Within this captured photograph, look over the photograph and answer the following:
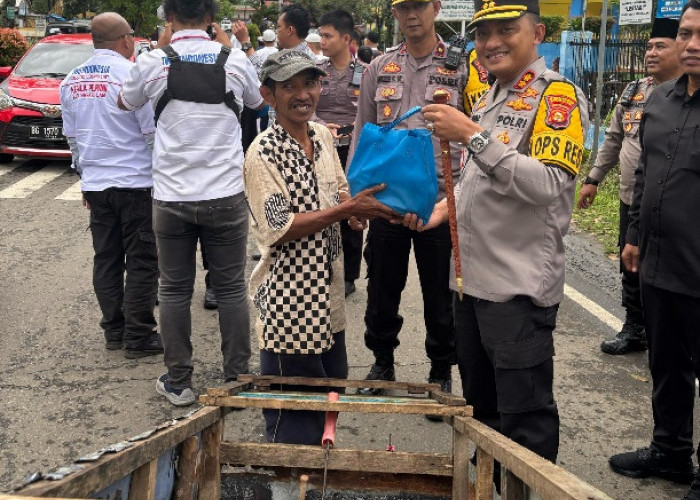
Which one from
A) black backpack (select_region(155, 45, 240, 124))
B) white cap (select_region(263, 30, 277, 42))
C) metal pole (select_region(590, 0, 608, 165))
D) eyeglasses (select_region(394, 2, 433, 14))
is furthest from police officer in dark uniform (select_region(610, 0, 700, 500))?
white cap (select_region(263, 30, 277, 42))

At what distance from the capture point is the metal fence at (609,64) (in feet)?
48.8

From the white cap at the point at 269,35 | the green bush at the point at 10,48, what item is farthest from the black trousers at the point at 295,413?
the green bush at the point at 10,48

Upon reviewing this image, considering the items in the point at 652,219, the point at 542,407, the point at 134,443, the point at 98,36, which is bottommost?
the point at 542,407

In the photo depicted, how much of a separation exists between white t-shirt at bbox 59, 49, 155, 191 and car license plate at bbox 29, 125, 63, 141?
697 cm

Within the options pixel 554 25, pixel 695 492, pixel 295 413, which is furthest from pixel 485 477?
pixel 554 25

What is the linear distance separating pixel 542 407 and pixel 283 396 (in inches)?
38.9

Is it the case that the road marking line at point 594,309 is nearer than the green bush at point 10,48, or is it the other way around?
the road marking line at point 594,309

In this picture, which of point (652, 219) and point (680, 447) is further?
point (680, 447)

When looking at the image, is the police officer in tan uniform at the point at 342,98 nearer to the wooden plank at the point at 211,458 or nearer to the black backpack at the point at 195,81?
the black backpack at the point at 195,81

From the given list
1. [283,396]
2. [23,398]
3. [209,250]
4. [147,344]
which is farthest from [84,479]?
[147,344]

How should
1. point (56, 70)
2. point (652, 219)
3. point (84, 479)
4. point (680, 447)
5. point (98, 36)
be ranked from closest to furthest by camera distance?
point (84, 479)
point (652, 219)
point (680, 447)
point (98, 36)
point (56, 70)

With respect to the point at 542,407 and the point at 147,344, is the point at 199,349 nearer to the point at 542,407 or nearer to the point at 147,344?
the point at 147,344

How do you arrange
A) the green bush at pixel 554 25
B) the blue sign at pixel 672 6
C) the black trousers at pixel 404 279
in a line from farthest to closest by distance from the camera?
the green bush at pixel 554 25
the blue sign at pixel 672 6
the black trousers at pixel 404 279

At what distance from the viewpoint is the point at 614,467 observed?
144 inches
